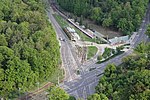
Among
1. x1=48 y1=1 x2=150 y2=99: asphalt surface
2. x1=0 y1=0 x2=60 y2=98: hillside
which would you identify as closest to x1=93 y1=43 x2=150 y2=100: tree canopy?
x1=48 y1=1 x2=150 y2=99: asphalt surface

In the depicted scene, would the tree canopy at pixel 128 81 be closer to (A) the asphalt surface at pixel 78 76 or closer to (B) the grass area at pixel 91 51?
(A) the asphalt surface at pixel 78 76

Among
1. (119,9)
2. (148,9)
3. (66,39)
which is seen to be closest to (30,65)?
(66,39)

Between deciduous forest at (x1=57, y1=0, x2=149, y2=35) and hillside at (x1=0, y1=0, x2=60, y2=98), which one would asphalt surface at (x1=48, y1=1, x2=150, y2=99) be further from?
deciduous forest at (x1=57, y1=0, x2=149, y2=35)

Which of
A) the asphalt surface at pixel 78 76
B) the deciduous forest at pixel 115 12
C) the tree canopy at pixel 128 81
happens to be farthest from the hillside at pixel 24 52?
the deciduous forest at pixel 115 12

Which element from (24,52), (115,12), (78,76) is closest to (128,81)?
(78,76)

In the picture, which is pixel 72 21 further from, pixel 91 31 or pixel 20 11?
pixel 20 11

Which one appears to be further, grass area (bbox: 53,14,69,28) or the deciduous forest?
grass area (bbox: 53,14,69,28)

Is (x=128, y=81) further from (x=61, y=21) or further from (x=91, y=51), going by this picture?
(x=61, y=21)
